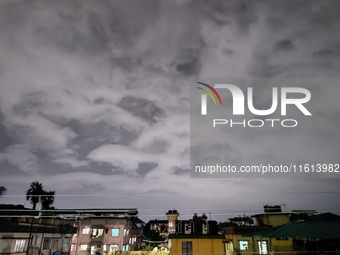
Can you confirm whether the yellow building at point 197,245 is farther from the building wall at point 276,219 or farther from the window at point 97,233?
the window at point 97,233

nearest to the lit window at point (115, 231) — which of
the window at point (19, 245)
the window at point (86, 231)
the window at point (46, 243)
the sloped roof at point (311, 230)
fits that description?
the window at point (86, 231)

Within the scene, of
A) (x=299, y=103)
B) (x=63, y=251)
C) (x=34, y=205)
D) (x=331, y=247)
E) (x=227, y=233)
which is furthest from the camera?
(x=34, y=205)

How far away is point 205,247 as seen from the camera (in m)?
23.0

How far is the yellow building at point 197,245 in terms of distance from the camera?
2286 centimetres

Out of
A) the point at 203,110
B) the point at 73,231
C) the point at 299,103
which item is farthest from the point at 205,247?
the point at 73,231

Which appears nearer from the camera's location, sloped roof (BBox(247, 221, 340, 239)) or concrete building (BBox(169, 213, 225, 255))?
sloped roof (BBox(247, 221, 340, 239))

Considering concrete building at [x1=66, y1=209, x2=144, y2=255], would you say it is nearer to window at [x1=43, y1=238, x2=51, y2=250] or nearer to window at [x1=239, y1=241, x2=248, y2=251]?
window at [x1=43, y1=238, x2=51, y2=250]

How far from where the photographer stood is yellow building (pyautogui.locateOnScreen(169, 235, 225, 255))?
22.9 meters

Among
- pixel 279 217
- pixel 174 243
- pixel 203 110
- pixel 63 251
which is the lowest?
pixel 63 251

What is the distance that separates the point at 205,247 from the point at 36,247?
58.4 ft

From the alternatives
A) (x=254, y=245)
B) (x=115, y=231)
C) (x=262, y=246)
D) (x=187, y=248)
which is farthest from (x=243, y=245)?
(x=115, y=231)

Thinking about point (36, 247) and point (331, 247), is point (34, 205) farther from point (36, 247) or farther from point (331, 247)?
point (331, 247)

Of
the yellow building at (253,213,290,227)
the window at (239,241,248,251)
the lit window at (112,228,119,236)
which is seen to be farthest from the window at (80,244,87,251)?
the yellow building at (253,213,290,227)

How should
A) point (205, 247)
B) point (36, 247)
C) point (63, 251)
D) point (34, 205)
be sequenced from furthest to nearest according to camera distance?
point (34, 205) → point (63, 251) → point (36, 247) → point (205, 247)
